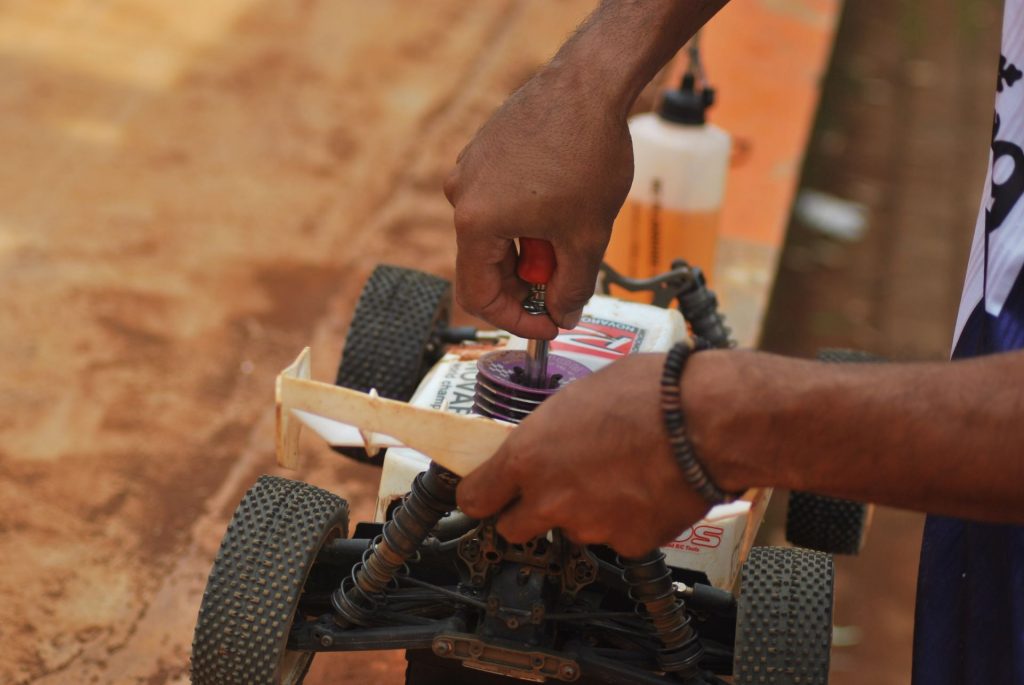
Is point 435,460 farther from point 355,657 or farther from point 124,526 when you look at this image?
point 124,526

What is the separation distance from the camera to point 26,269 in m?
3.81

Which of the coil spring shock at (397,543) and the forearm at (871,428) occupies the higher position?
the forearm at (871,428)

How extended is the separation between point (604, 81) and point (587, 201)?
196 mm

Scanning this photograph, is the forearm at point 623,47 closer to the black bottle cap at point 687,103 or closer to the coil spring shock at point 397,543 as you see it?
the coil spring shock at point 397,543

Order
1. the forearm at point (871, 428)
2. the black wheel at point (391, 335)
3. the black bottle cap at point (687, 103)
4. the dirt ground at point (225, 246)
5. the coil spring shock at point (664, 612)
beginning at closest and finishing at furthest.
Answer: the forearm at point (871, 428) → the coil spring shock at point (664, 612) → the black wheel at point (391, 335) → the dirt ground at point (225, 246) → the black bottle cap at point (687, 103)

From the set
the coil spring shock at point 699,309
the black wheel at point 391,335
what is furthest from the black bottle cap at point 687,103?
the black wheel at point 391,335

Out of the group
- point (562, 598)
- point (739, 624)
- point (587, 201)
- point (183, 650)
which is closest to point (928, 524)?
point (739, 624)

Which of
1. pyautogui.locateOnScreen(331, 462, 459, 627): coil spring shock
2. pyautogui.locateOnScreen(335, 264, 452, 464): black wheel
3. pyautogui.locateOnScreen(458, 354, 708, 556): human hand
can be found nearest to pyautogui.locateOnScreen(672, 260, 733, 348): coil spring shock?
pyautogui.locateOnScreen(335, 264, 452, 464): black wheel

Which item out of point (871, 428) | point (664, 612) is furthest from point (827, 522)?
point (871, 428)

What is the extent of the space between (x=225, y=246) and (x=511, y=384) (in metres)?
2.31

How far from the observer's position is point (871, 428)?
4.58 ft

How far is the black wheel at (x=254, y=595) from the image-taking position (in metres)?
1.94

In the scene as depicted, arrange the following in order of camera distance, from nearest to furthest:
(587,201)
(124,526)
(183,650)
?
(587,201), (183,650), (124,526)

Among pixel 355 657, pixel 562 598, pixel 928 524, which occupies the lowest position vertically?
pixel 355 657
